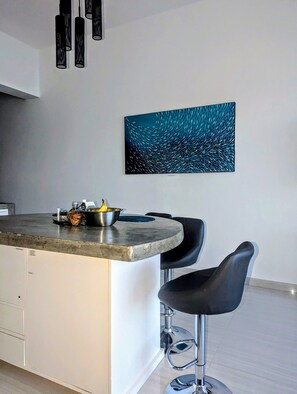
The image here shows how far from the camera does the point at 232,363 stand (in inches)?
71.1

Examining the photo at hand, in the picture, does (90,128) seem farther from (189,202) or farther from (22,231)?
(22,231)

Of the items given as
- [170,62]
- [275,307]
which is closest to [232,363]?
[275,307]

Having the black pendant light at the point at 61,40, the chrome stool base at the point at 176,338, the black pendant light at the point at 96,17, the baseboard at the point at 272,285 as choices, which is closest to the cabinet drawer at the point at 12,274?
the chrome stool base at the point at 176,338

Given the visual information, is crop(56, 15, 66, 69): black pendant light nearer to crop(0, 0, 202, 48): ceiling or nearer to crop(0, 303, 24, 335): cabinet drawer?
crop(0, 0, 202, 48): ceiling

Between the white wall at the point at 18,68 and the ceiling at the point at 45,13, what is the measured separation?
0.19m

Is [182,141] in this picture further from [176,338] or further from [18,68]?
[18,68]

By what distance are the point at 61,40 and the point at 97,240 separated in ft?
5.31

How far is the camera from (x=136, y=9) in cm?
348

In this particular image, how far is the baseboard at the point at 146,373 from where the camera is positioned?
151 centimetres

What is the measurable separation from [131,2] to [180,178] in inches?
85.5

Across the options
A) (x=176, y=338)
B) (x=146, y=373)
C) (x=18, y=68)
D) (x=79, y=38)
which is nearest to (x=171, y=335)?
(x=176, y=338)

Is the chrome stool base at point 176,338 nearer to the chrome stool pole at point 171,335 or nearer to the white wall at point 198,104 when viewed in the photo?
the chrome stool pole at point 171,335

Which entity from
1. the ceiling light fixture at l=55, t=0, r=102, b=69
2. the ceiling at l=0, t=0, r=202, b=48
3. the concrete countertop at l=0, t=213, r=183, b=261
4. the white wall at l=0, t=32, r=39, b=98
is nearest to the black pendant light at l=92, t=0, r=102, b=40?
the ceiling light fixture at l=55, t=0, r=102, b=69

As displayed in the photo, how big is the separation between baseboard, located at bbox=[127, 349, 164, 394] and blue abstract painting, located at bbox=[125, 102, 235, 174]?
214cm
